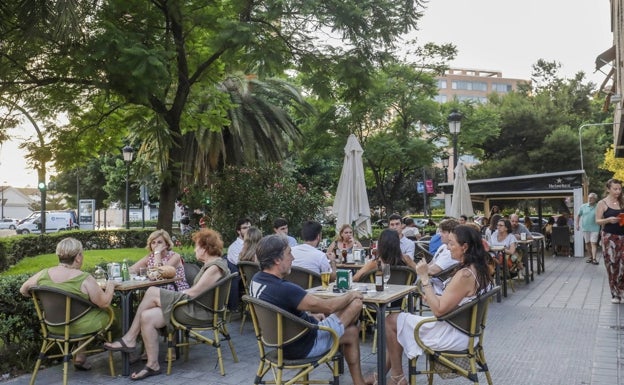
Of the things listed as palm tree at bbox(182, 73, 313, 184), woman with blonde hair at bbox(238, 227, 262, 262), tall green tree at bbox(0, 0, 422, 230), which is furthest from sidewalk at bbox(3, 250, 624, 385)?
palm tree at bbox(182, 73, 313, 184)

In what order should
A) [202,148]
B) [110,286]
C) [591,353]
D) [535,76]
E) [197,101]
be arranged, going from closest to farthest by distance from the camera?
[110,286] → [591,353] → [197,101] → [202,148] → [535,76]

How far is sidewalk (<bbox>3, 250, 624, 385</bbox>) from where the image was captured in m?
5.11

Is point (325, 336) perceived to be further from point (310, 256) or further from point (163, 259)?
point (163, 259)

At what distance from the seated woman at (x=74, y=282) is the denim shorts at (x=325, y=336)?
7.43ft

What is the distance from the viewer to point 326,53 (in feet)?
36.1

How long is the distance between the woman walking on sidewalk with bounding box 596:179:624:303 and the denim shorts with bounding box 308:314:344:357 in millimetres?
6269

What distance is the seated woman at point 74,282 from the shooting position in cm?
488

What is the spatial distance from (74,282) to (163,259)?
5.06 feet

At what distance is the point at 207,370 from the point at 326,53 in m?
7.47

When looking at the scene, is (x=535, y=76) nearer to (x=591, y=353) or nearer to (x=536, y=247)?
(x=536, y=247)

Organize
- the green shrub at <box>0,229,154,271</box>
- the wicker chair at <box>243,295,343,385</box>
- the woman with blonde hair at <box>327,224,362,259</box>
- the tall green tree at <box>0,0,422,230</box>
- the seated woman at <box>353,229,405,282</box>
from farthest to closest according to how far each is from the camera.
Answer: the green shrub at <box>0,229,154,271</box>, the woman with blonde hair at <box>327,224,362,259</box>, the tall green tree at <box>0,0,422,230</box>, the seated woman at <box>353,229,405,282</box>, the wicker chair at <box>243,295,343,385</box>

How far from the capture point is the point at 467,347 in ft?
13.3

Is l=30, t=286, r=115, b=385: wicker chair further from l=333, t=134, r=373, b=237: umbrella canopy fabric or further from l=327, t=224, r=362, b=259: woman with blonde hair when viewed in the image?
l=333, t=134, r=373, b=237: umbrella canopy fabric

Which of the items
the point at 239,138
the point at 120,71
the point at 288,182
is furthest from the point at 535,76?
the point at 120,71
